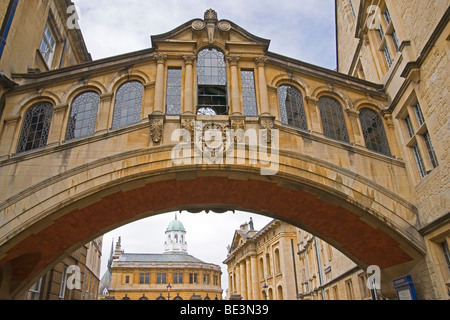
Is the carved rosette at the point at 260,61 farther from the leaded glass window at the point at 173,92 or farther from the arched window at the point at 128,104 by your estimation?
the arched window at the point at 128,104

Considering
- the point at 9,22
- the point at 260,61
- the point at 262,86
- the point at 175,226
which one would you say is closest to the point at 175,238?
the point at 175,226

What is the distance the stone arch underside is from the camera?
10.8 metres

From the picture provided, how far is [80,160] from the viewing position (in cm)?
1127

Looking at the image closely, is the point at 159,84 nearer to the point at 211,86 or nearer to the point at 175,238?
the point at 211,86

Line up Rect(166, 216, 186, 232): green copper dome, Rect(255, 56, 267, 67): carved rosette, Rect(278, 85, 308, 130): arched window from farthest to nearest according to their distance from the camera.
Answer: Rect(166, 216, 186, 232): green copper dome
Rect(255, 56, 267, 67): carved rosette
Rect(278, 85, 308, 130): arched window

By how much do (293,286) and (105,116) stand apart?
33818 mm

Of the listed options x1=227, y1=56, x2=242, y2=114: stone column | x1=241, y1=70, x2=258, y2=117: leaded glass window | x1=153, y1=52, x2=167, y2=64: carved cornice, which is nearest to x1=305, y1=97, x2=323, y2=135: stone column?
x1=241, y1=70, x2=258, y2=117: leaded glass window

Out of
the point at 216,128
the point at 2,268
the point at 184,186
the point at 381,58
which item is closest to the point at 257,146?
the point at 216,128

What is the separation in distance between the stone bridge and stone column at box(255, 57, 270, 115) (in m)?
0.04

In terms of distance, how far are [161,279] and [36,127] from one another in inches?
2657

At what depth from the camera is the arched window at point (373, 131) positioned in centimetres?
1273

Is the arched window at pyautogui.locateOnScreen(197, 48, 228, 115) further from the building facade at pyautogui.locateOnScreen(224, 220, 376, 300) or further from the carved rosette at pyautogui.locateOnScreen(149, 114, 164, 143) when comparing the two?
the building facade at pyautogui.locateOnScreen(224, 220, 376, 300)

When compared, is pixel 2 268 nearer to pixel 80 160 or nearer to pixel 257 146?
pixel 80 160

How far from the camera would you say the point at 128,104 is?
12555 millimetres
